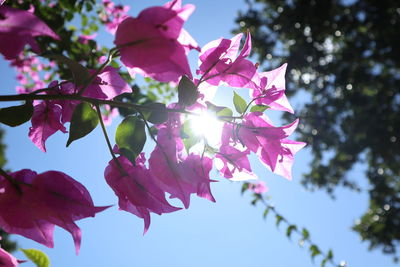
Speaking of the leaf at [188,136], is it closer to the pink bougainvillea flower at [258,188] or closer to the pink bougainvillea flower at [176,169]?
the pink bougainvillea flower at [176,169]

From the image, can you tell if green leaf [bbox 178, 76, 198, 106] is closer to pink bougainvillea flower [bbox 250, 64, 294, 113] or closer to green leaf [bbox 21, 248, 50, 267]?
pink bougainvillea flower [bbox 250, 64, 294, 113]

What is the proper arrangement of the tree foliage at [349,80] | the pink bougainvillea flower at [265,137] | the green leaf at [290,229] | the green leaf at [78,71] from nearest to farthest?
the green leaf at [78,71], the pink bougainvillea flower at [265,137], the green leaf at [290,229], the tree foliage at [349,80]

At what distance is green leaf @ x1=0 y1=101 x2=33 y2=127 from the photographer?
0.53 metres

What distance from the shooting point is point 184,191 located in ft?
A: 1.77

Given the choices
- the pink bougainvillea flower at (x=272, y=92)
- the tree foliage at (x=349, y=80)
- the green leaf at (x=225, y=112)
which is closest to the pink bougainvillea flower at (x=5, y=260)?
the green leaf at (x=225, y=112)

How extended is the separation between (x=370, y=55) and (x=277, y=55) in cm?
191

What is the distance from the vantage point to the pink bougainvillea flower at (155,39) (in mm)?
406

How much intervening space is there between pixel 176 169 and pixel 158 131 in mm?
86

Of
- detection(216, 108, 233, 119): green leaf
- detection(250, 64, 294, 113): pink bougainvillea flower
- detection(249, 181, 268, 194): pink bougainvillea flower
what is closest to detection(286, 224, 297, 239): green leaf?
detection(249, 181, 268, 194): pink bougainvillea flower

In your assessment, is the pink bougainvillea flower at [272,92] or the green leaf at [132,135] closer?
the green leaf at [132,135]

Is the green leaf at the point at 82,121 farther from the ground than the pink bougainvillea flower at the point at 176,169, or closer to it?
farther from the ground

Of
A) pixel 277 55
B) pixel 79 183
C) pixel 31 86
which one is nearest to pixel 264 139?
pixel 79 183

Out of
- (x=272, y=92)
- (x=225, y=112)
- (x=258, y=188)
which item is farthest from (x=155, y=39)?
(x=258, y=188)

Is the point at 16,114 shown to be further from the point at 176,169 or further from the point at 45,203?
the point at 176,169
